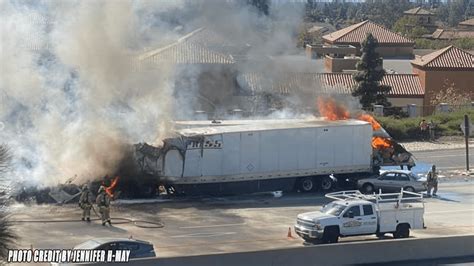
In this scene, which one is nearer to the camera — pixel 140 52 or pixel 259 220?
pixel 259 220

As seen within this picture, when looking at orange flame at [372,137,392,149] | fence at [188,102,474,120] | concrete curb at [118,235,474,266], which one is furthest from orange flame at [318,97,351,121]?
concrete curb at [118,235,474,266]

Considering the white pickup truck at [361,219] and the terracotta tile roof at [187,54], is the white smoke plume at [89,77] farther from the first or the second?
the white pickup truck at [361,219]

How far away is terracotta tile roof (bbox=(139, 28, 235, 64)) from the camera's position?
112 feet

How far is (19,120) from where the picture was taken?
31.4m

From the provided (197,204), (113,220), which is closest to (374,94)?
(197,204)

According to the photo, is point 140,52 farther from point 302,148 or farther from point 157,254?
point 157,254

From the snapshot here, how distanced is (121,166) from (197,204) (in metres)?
2.76

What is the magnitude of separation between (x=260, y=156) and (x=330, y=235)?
763 centimetres

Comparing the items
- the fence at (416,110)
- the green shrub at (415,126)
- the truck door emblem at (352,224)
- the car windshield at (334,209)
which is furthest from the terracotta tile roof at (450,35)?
the truck door emblem at (352,224)

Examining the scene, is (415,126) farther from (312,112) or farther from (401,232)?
(401,232)

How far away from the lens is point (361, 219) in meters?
23.4

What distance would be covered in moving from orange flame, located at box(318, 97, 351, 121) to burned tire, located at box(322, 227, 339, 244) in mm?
10500

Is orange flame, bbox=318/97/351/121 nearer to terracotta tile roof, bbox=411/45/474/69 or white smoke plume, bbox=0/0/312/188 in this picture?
white smoke plume, bbox=0/0/312/188

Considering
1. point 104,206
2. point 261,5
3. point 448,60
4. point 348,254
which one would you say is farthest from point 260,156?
point 448,60
